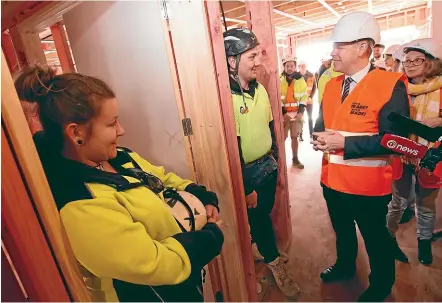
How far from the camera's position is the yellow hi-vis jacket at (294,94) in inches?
156

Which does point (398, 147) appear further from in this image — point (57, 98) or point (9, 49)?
point (9, 49)

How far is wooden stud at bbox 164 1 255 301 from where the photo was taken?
→ 46.5 inches

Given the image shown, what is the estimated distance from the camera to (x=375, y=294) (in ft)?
5.27

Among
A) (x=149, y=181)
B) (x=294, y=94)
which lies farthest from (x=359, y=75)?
(x=294, y=94)

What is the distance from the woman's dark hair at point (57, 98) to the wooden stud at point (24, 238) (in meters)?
0.19

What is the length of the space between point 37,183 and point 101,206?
0.49ft

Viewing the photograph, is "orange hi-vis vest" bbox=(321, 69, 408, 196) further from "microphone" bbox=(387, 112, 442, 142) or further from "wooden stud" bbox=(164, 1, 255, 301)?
"wooden stud" bbox=(164, 1, 255, 301)

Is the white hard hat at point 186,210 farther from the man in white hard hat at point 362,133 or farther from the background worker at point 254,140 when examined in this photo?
the man in white hard hat at point 362,133

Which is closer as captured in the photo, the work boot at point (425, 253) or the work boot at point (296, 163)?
the work boot at point (425, 253)

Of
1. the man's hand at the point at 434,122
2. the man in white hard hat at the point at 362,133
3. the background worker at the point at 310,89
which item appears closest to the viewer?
the man in white hard hat at the point at 362,133

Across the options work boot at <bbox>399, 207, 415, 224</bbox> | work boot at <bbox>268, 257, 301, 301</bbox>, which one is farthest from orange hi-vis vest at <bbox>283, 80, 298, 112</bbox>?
work boot at <bbox>268, 257, 301, 301</bbox>

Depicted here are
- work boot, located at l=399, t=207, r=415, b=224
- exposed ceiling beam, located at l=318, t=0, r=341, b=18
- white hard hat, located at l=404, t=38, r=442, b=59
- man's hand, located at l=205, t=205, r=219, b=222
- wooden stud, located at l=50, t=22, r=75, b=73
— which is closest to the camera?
man's hand, located at l=205, t=205, r=219, b=222

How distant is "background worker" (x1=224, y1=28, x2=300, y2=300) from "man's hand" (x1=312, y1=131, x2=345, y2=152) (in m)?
0.37

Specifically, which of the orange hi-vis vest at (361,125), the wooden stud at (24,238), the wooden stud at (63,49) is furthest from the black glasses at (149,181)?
the wooden stud at (63,49)
